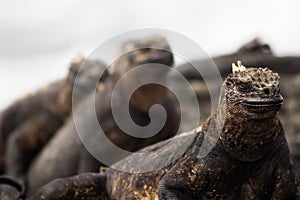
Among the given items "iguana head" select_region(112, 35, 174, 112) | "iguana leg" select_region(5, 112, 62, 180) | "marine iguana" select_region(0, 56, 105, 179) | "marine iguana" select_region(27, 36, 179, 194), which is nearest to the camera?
"iguana head" select_region(112, 35, 174, 112)

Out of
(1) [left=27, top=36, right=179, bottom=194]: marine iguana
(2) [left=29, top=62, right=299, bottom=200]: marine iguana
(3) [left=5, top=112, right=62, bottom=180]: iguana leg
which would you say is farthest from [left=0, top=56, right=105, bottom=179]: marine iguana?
(2) [left=29, top=62, right=299, bottom=200]: marine iguana

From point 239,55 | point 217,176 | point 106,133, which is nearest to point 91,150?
point 106,133

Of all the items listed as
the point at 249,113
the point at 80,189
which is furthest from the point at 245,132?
the point at 80,189

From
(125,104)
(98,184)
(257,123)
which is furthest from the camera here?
(125,104)

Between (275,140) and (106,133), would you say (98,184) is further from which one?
(106,133)

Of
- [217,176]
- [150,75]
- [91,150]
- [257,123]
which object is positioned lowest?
[91,150]

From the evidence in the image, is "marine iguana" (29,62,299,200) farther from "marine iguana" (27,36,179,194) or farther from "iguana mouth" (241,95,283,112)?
"marine iguana" (27,36,179,194)

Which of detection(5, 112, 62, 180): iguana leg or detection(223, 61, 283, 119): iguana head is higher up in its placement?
detection(223, 61, 283, 119): iguana head

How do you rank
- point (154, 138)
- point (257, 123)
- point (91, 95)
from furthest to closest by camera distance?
point (91, 95)
point (154, 138)
point (257, 123)
